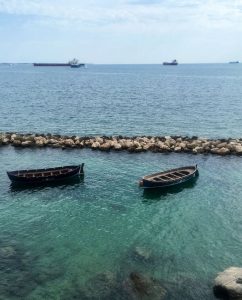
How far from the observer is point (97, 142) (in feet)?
189

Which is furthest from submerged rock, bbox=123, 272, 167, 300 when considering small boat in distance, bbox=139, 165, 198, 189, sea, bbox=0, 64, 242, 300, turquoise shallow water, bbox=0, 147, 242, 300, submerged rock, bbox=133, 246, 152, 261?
small boat in distance, bbox=139, 165, 198, 189

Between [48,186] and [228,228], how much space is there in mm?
19584

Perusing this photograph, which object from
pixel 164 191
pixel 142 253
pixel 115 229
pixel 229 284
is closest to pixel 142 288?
pixel 142 253

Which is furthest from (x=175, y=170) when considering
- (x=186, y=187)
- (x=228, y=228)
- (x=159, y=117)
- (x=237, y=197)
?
(x=159, y=117)

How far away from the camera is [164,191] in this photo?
139 feet

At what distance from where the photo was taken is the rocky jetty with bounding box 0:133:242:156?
55.1 metres

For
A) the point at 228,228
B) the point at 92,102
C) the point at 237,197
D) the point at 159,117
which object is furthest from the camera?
the point at 92,102

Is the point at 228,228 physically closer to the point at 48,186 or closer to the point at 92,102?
the point at 48,186

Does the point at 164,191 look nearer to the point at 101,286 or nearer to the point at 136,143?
the point at 136,143

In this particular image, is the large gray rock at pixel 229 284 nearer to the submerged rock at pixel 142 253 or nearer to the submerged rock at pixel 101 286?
the submerged rock at pixel 142 253

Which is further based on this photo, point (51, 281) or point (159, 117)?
point (159, 117)

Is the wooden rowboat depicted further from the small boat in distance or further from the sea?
the small boat in distance

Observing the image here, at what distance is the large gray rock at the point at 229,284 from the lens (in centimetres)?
2353

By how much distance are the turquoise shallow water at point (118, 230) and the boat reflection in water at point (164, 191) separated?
12 centimetres
